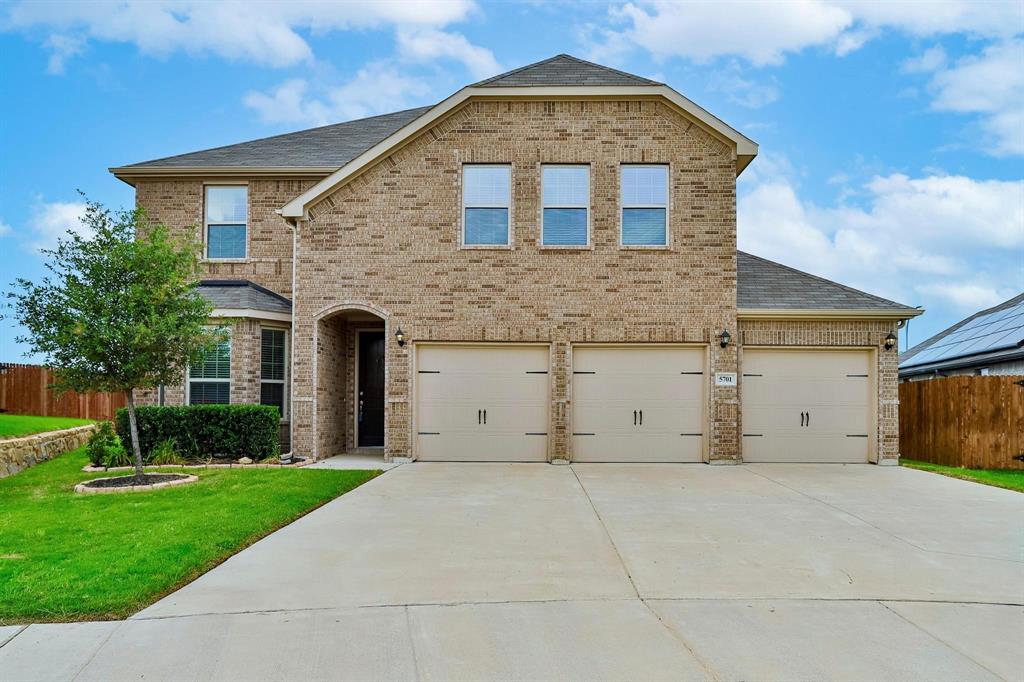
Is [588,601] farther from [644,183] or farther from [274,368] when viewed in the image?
[274,368]

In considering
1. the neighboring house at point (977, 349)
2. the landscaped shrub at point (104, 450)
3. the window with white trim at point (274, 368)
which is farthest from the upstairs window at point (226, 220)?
the neighboring house at point (977, 349)

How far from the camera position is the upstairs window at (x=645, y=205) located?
14.5 metres

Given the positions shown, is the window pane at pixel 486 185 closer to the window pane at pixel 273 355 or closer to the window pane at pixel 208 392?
the window pane at pixel 273 355

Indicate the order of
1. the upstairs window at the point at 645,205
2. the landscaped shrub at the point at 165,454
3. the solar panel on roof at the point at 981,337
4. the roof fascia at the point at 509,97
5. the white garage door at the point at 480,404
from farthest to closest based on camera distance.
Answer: the solar panel on roof at the point at 981,337
the white garage door at the point at 480,404
the upstairs window at the point at 645,205
the roof fascia at the point at 509,97
the landscaped shrub at the point at 165,454

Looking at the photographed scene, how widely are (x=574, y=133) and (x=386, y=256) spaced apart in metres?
4.33

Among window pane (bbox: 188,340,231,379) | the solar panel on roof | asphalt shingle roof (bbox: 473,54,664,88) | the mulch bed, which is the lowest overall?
the mulch bed

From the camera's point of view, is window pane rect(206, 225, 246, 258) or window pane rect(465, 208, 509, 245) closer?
window pane rect(465, 208, 509, 245)

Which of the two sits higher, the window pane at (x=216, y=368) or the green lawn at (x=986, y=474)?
the window pane at (x=216, y=368)

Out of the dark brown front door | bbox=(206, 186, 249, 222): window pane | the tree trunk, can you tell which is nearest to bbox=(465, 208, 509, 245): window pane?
the dark brown front door

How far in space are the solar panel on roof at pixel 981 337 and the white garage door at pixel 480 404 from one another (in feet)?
38.9

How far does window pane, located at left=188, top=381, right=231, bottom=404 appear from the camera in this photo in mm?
14766

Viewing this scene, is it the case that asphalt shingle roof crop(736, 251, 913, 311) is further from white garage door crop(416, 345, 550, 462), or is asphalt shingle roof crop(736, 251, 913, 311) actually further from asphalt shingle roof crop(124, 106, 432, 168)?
asphalt shingle roof crop(124, 106, 432, 168)

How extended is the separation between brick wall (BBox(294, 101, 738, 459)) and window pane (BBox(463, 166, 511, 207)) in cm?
19

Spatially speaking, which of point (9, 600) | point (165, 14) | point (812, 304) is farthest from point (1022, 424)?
point (165, 14)
